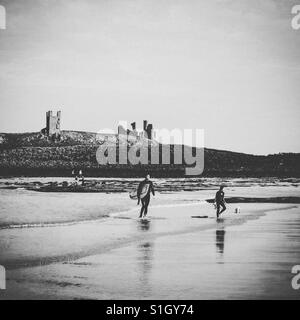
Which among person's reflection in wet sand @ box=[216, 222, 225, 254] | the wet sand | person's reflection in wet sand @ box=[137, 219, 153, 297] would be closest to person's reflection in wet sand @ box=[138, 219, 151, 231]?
the wet sand

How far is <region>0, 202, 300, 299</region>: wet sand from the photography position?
7480 millimetres

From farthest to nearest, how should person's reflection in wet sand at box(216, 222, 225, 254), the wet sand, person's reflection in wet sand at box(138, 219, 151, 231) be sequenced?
person's reflection in wet sand at box(138, 219, 151, 231), person's reflection in wet sand at box(216, 222, 225, 254), the wet sand

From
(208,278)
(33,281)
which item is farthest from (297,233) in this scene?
(33,281)

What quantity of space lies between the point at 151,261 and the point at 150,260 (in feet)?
0.34

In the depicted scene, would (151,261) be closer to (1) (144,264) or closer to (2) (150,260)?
(2) (150,260)

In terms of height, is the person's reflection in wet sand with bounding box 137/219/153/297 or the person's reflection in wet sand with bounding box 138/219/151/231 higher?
the person's reflection in wet sand with bounding box 138/219/151/231

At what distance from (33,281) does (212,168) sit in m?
116

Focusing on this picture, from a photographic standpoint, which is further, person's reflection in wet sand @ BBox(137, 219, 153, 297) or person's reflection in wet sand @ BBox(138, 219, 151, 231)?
person's reflection in wet sand @ BBox(138, 219, 151, 231)

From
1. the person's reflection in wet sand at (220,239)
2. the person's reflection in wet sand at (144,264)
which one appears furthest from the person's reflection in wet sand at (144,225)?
Result: the person's reflection in wet sand at (144,264)

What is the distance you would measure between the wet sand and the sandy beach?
0.01 m

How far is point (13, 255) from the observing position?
402 inches

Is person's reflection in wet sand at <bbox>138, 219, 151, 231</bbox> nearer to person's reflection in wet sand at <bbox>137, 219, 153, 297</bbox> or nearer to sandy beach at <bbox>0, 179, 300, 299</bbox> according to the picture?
sandy beach at <bbox>0, 179, 300, 299</bbox>

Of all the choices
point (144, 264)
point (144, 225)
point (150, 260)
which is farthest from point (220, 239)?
point (144, 264)
